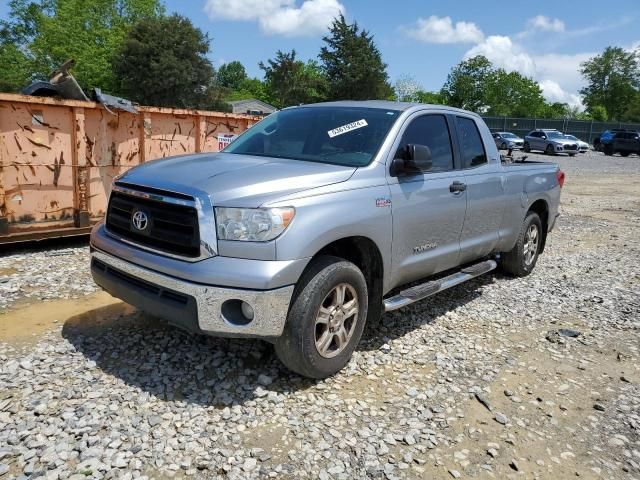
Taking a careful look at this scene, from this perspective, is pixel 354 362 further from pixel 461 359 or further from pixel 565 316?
pixel 565 316

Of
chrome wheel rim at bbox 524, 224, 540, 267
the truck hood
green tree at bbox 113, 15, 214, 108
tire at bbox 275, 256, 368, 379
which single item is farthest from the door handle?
green tree at bbox 113, 15, 214, 108

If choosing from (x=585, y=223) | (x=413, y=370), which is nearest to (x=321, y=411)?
(x=413, y=370)

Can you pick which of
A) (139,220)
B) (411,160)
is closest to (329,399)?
(139,220)

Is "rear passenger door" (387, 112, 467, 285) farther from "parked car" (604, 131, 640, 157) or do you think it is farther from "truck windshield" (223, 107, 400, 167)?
"parked car" (604, 131, 640, 157)

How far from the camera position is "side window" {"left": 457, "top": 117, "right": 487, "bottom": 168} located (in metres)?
4.95

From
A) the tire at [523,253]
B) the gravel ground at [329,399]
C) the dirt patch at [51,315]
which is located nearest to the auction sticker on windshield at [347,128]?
the gravel ground at [329,399]

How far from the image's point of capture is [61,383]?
11.0ft

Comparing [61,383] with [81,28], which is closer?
[61,383]

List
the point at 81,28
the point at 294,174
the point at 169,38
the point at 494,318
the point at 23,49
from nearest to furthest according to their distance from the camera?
the point at 294,174 < the point at 494,318 < the point at 169,38 < the point at 81,28 < the point at 23,49

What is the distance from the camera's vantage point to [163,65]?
4400 centimetres

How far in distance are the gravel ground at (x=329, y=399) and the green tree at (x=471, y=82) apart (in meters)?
74.7

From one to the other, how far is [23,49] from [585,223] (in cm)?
→ 6173

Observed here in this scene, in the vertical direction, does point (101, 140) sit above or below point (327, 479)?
above

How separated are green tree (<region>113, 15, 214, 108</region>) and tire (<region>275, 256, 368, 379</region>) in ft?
147
